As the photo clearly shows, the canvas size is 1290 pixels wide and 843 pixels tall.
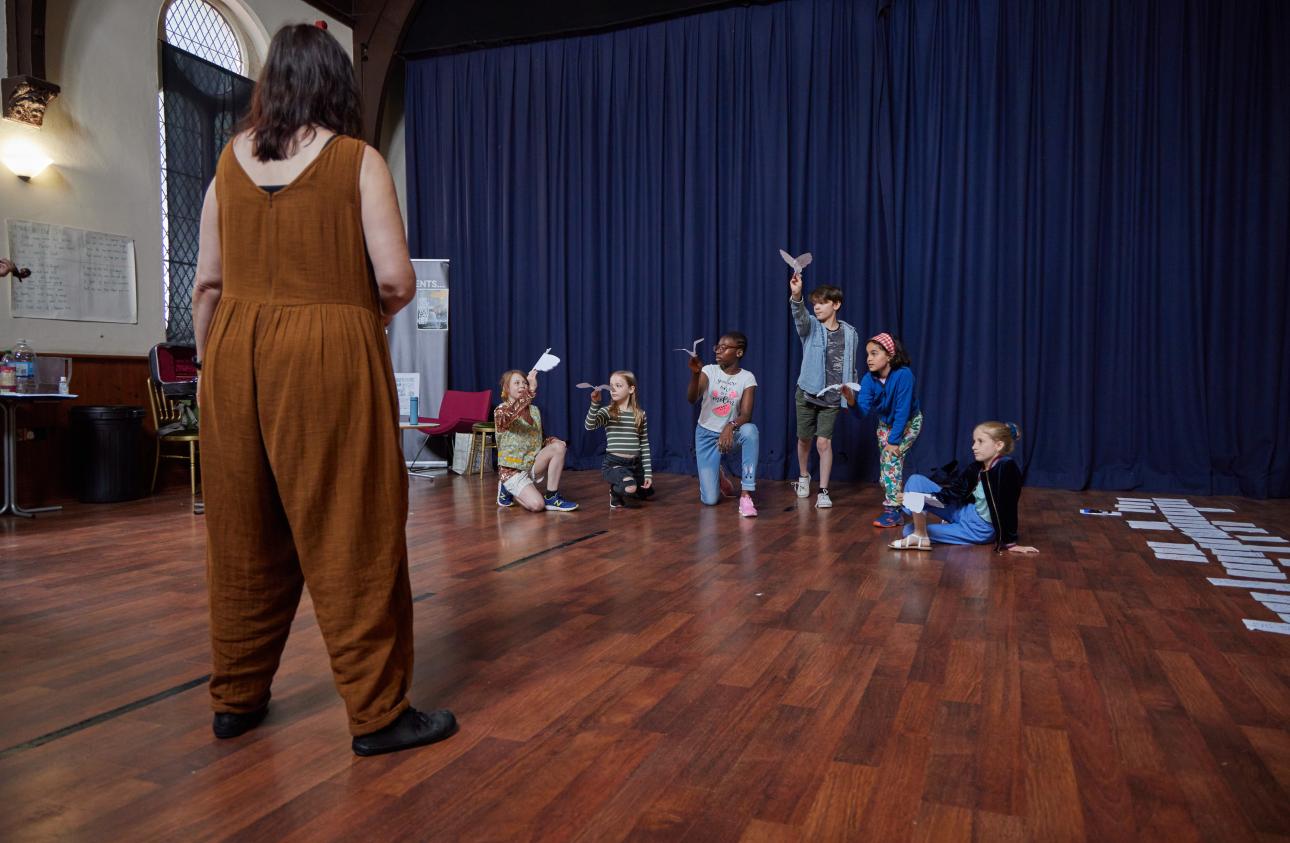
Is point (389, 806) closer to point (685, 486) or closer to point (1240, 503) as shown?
point (685, 486)

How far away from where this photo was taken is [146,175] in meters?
6.18

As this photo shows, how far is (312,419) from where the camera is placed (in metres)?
1.66

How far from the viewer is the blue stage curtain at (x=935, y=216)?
5.81 metres

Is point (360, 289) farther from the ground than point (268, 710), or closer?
farther from the ground

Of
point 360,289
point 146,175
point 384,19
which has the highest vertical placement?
point 384,19

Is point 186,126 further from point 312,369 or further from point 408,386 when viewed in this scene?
point 312,369

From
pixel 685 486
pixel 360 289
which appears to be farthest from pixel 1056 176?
pixel 360 289

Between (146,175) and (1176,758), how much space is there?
6847mm

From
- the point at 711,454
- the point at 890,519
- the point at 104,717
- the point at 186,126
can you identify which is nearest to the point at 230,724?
the point at 104,717

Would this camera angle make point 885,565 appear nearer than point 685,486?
Yes

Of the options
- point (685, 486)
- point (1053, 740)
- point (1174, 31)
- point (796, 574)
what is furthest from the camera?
point (685, 486)

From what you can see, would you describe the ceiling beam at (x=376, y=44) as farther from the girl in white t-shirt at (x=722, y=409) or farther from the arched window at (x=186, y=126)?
the girl in white t-shirt at (x=722, y=409)

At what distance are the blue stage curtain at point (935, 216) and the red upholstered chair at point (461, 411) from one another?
758mm

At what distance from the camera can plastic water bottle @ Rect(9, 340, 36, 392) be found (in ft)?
15.9
